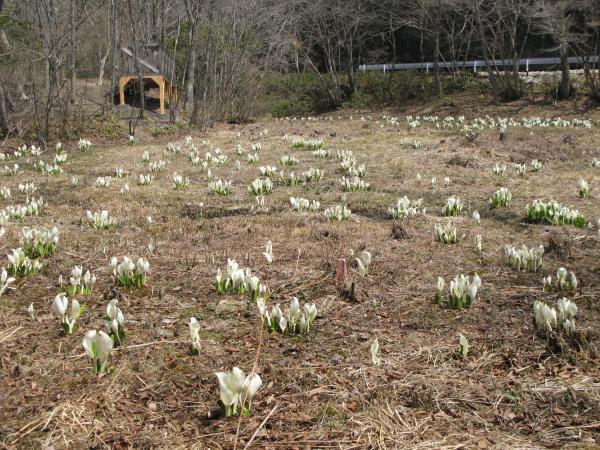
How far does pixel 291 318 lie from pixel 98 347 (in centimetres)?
113

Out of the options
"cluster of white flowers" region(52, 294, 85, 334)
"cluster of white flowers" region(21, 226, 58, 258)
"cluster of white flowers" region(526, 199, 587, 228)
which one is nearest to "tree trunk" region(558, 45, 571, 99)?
"cluster of white flowers" region(526, 199, 587, 228)

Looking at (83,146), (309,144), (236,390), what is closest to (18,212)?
(236,390)

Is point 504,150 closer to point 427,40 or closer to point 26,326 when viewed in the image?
point 26,326

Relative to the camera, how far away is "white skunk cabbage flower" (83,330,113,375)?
2.78 m

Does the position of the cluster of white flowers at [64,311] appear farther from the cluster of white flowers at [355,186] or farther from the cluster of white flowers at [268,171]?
the cluster of white flowers at [268,171]

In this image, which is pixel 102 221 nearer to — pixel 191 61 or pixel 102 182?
pixel 102 182

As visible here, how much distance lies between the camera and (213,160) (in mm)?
10930

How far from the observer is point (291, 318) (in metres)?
3.40

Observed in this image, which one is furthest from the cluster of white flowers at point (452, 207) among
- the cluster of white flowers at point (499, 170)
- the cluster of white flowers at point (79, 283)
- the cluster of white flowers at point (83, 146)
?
the cluster of white flowers at point (83, 146)

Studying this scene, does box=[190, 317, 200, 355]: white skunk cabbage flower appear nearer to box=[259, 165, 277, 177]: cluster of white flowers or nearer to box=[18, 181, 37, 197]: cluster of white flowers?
box=[18, 181, 37, 197]: cluster of white flowers

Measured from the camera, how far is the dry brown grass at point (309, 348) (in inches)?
96.0

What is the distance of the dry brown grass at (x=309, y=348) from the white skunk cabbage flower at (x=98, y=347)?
71mm

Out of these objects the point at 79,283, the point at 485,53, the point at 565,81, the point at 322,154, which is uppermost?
the point at 485,53

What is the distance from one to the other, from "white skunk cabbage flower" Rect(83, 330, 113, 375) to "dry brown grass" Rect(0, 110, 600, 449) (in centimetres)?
7
